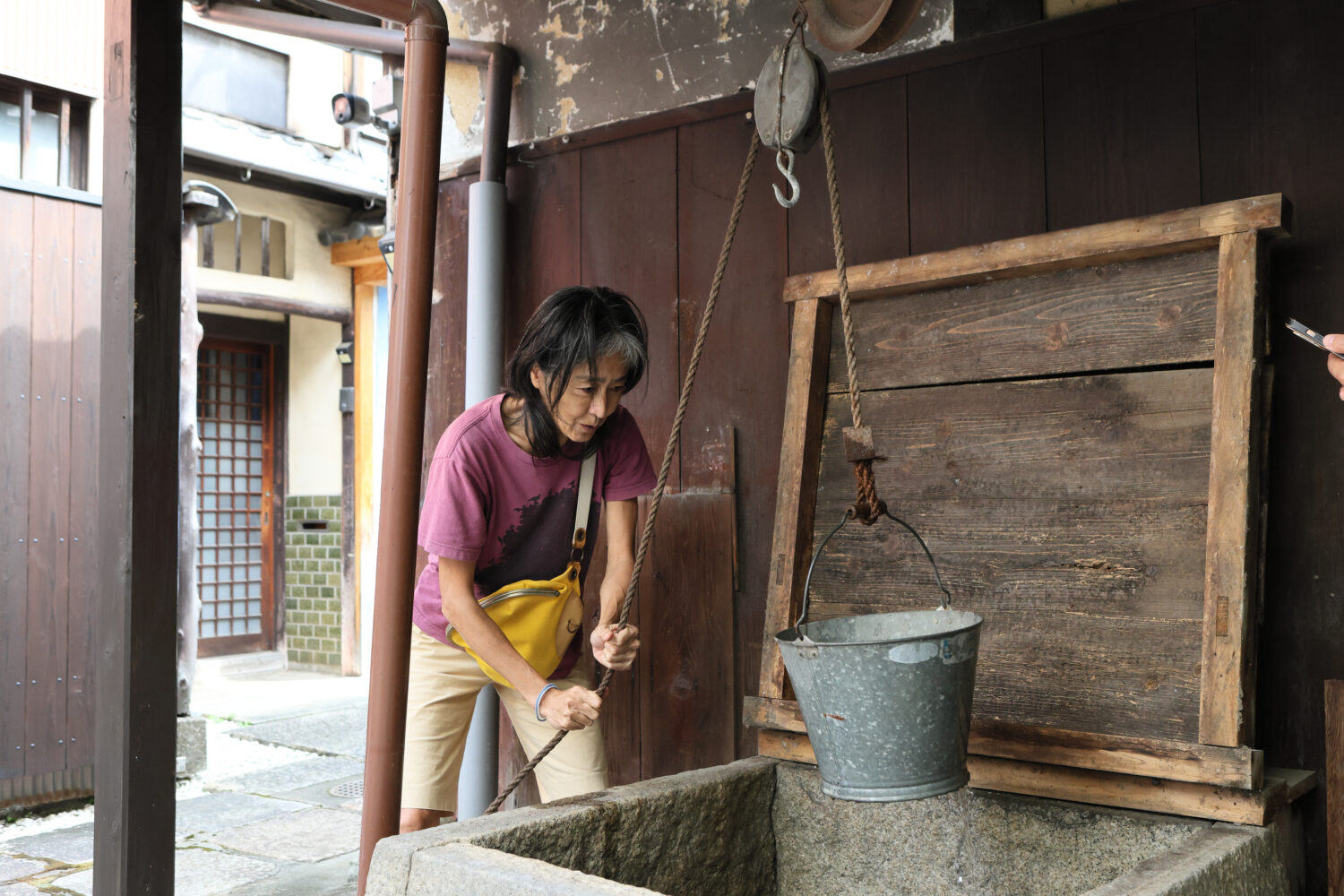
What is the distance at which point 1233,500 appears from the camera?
216 cm

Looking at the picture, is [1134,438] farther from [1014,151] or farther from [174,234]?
[174,234]

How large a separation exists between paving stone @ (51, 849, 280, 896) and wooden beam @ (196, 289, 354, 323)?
17.4 ft

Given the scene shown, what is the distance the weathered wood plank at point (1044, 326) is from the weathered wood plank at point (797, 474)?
0.09 m

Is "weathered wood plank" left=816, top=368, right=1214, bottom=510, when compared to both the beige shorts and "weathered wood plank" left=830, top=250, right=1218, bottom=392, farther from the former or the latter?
the beige shorts

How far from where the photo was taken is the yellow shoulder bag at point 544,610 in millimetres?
2688

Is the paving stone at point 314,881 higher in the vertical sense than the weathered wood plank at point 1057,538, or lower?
lower

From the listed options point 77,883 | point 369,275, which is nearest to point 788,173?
point 77,883

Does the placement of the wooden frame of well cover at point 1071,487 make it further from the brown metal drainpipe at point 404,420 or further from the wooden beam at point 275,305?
the wooden beam at point 275,305

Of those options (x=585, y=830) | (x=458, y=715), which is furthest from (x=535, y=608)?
(x=585, y=830)

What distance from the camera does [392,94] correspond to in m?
4.43

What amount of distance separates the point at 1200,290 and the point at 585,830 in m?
1.66

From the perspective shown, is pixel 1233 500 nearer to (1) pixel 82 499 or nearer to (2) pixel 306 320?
(1) pixel 82 499

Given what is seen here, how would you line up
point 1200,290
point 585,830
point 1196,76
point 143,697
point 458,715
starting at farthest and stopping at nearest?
point 458,715 < point 143,697 < point 1196,76 < point 1200,290 < point 585,830

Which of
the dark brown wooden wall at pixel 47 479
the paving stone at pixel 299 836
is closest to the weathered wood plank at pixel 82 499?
the dark brown wooden wall at pixel 47 479
